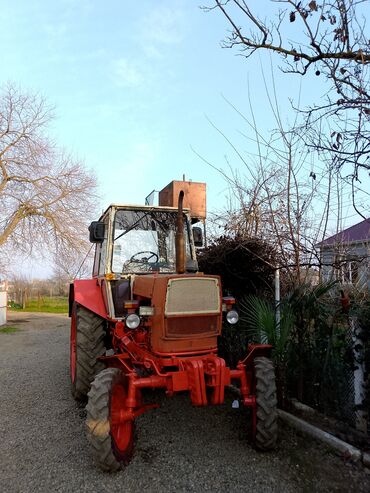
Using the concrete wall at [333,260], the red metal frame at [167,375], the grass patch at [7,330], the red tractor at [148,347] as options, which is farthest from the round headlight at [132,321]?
the grass patch at [7,330]

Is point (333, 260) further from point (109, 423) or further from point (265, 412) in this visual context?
point (109, 423)

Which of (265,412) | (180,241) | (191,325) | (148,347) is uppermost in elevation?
(180,241)

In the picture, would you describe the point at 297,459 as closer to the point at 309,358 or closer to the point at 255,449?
the point at 255,449

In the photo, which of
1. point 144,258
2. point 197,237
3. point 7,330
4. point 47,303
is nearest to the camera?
point 144,258

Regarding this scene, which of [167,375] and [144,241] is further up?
[144,241]

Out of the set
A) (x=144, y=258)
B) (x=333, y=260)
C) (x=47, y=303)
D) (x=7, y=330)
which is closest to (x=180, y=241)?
(x=144, y=258)

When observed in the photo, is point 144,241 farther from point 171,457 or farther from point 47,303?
point 47,303

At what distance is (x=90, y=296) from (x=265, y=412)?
257cm

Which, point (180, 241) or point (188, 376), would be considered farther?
point (180, 241)

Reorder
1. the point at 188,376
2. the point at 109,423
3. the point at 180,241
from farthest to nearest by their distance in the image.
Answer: the point at 180,241 → the point at 188,376 → the point at 109,423

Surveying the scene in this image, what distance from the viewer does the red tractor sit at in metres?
3.43

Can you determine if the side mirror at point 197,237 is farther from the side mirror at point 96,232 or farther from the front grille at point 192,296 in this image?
the front grille at point 192,296

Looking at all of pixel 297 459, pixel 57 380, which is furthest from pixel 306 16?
pixel 57 380

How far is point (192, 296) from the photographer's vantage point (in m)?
3.76
